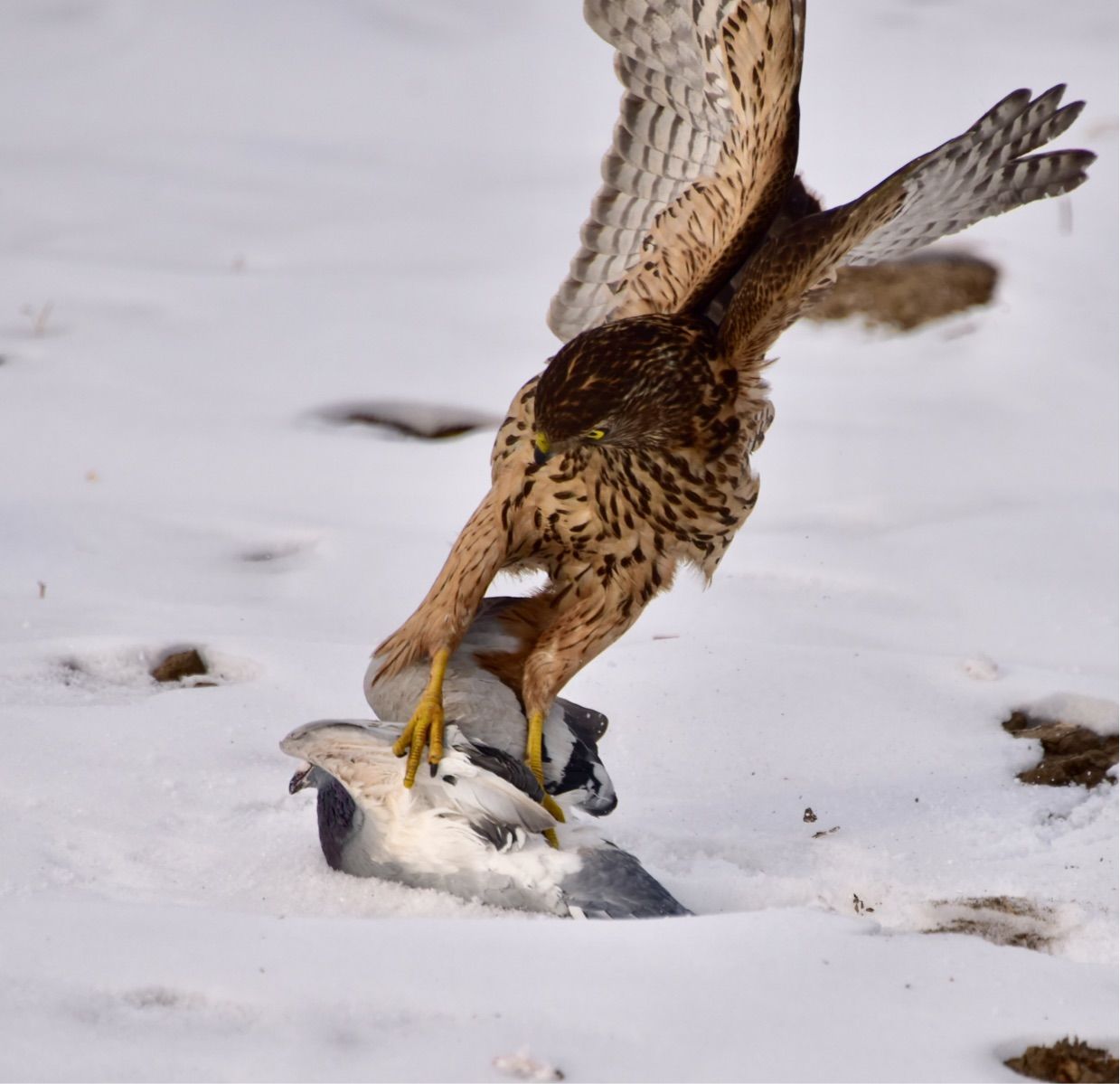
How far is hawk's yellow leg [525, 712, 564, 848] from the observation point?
3.33 meters

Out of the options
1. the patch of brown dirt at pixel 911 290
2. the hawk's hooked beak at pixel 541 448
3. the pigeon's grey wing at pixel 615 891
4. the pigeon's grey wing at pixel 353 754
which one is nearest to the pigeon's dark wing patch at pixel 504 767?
the pigeon's grey wing at pixel 353 754

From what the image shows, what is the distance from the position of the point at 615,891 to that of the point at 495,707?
0.57m

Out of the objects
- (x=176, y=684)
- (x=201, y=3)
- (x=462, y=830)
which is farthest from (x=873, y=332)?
(x=201, y=3)

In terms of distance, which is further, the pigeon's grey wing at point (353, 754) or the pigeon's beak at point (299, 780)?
the pigeon's beak at point (299, 780)

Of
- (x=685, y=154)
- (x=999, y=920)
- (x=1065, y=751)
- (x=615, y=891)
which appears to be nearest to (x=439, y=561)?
(x=685, y=154)

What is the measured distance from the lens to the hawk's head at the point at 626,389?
3.02 meters

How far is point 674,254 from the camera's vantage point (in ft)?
13.1

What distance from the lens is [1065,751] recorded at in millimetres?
4086

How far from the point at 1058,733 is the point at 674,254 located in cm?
157

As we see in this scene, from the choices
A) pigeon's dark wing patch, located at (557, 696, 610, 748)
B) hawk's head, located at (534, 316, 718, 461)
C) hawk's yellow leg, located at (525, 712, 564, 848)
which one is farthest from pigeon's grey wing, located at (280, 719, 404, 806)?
hawk's head, located at (534, 316, 718, 461)

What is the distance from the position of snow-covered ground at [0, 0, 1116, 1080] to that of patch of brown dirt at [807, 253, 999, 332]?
0.62 ft

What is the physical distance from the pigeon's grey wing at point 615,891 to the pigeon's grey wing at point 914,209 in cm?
107

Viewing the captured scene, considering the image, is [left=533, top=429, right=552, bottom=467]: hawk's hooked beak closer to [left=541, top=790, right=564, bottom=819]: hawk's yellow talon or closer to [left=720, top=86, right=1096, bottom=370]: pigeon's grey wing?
[left=720, top=86, right=1096, bottom=370]: pigeon's grey wing

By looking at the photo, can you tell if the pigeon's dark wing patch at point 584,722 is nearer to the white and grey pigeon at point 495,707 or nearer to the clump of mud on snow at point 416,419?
the white and grey pigeon at point 495,707
